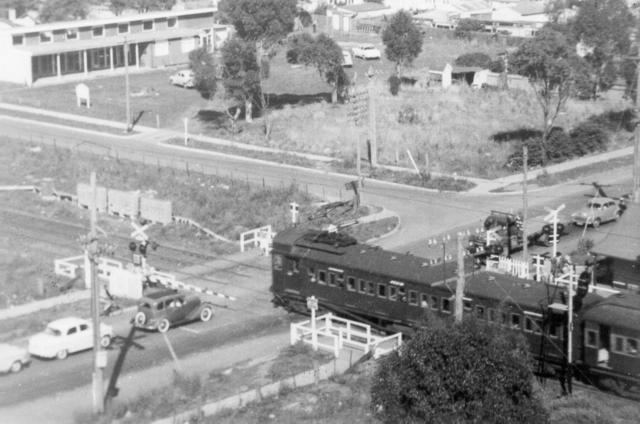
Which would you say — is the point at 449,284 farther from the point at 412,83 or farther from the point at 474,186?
the point at 412,83

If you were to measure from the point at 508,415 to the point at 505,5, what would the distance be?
348 ft

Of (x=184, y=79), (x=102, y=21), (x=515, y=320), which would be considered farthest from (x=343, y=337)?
(x=102, y=21)

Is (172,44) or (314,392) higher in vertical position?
(172,44)

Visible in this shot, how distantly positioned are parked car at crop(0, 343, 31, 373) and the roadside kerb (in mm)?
6486

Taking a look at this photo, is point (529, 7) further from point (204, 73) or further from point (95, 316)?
point (95, 316)

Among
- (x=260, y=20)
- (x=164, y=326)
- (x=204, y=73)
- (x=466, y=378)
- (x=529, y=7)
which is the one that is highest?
(x=529, y=7)

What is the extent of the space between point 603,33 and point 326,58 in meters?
19.2

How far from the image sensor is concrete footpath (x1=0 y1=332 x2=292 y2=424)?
104ft

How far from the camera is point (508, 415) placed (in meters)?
28.4

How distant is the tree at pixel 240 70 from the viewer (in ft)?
249

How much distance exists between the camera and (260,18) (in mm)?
77812

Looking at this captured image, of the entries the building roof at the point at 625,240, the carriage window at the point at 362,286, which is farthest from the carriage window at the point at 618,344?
the building roof at the point at 625,240

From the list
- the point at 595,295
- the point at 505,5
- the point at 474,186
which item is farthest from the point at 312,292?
the point at 505,5

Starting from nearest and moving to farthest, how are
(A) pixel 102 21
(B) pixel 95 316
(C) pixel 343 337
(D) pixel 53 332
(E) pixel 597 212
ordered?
1. (B) pixel 95 316
2. (D) pixel 53 332
3. (C) pixel 343 337
4. (E) pixel 597 212
5. (A) pixel 102 21
